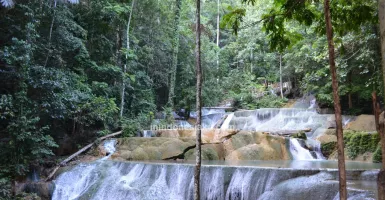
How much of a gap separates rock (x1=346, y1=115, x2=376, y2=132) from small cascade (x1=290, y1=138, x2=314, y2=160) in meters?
3.77

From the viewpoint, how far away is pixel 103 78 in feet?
59.7

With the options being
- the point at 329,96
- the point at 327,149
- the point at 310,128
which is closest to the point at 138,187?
the point at 327,149

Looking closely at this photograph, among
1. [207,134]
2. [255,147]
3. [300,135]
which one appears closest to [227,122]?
[207,134]

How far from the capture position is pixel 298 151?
14852 mm

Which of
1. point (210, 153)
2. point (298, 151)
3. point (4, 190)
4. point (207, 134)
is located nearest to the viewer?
point (4, 190)

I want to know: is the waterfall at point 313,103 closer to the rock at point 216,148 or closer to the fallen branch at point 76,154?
the rock at point 216,148

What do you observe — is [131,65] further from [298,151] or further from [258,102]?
[258,102]

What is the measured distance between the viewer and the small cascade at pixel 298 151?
48.2ft

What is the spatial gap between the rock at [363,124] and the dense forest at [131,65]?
62.5 inches

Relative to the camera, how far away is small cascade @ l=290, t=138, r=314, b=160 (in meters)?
14.7

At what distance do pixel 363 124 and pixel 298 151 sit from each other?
4.91m

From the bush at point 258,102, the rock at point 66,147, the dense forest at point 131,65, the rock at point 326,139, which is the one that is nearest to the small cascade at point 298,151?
the rock at point 326,139

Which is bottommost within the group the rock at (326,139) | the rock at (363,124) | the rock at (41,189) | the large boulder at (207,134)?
the rock at (41,189)

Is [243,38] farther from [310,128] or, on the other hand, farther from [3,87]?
[3,87]
